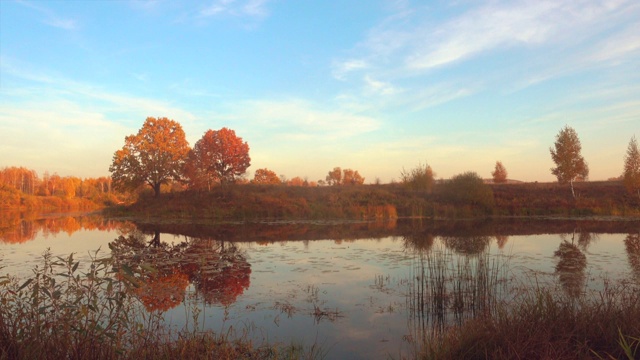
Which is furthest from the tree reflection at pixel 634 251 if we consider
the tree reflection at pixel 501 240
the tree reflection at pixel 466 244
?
the tree reflection at pixel 501 240

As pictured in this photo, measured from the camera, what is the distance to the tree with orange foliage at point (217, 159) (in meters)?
37.2

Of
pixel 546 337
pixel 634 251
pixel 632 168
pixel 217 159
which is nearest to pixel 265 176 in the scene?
pixel 217 159

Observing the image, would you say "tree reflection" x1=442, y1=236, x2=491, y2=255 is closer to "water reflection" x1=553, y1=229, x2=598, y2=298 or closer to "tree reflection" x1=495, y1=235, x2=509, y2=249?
"tree reflection" x1=495, y1=235, x2=509, y2=249

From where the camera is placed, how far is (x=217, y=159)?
38031 mm

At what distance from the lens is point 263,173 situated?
64688 millimetres

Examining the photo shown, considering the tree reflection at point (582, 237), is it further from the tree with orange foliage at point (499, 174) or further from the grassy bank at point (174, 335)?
the tree with orange foliage at point (499, 174)

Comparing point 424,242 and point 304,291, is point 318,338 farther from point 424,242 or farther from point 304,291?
point 424,242

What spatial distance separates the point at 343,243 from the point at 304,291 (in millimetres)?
8634

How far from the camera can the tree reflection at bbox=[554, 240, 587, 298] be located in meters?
8.94

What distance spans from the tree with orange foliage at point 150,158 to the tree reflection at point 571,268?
3231 centimetres

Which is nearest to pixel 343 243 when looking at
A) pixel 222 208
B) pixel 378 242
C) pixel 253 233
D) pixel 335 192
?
pixel 378 242

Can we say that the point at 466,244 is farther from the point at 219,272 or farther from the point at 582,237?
the point at 219,272

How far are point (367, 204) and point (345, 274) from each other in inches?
991

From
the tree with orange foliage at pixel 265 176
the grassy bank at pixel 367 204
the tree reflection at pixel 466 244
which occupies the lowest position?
the tree reflection at pixel 466 244
